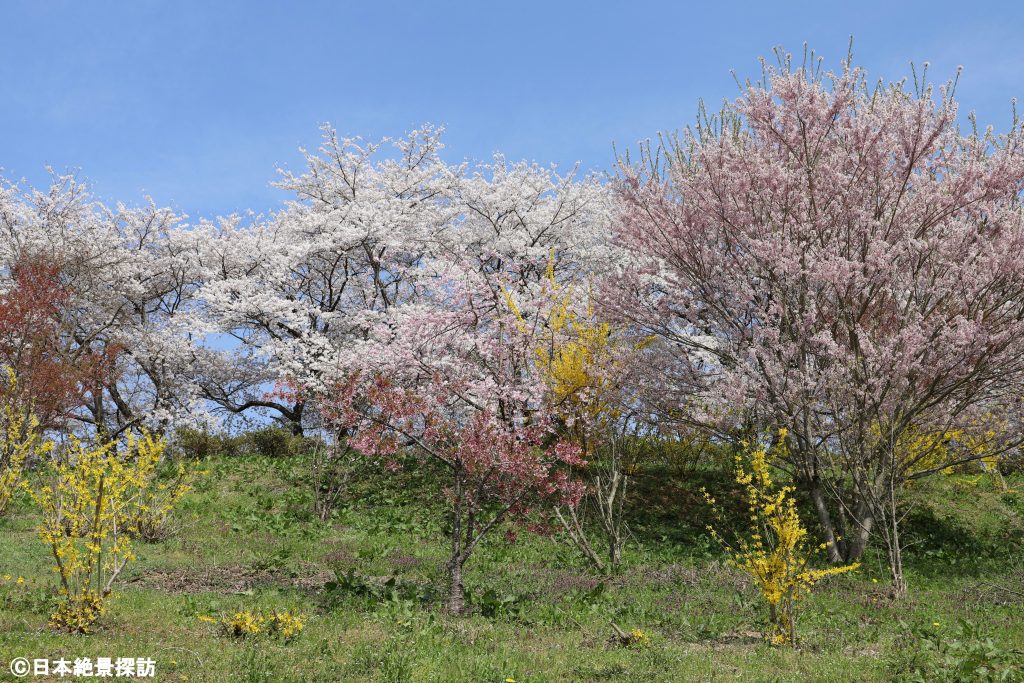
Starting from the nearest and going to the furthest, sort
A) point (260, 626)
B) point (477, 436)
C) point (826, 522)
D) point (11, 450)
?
point (260, 626)
point (477, 436)
point (826, 522)
point (11, 450)

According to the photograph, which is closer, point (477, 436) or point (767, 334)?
point (477, 436)

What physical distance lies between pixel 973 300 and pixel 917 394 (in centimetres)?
163

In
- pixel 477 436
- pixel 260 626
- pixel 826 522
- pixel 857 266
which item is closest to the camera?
pixel 260 626

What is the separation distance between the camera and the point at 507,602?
9.51m

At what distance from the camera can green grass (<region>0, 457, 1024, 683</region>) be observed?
23.0ft

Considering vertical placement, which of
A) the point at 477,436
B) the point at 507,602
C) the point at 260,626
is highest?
the point at 477,436

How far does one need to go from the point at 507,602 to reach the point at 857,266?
717 centimetres

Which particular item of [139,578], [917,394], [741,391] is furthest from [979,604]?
[139,578]

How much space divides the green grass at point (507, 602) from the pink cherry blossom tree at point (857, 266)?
7.46 feet

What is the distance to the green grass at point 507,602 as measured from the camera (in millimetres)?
7023

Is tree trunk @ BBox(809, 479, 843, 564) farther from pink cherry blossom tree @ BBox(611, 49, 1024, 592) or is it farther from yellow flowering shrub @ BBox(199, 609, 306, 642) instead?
yellow flowering shrub @ BBox(199, 609, 306, 642)

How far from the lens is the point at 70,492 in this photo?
8.22 metres

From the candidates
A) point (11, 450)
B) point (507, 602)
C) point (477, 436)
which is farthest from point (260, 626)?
point (11, 450)

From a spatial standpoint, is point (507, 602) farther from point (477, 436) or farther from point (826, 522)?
point (826, 522)
